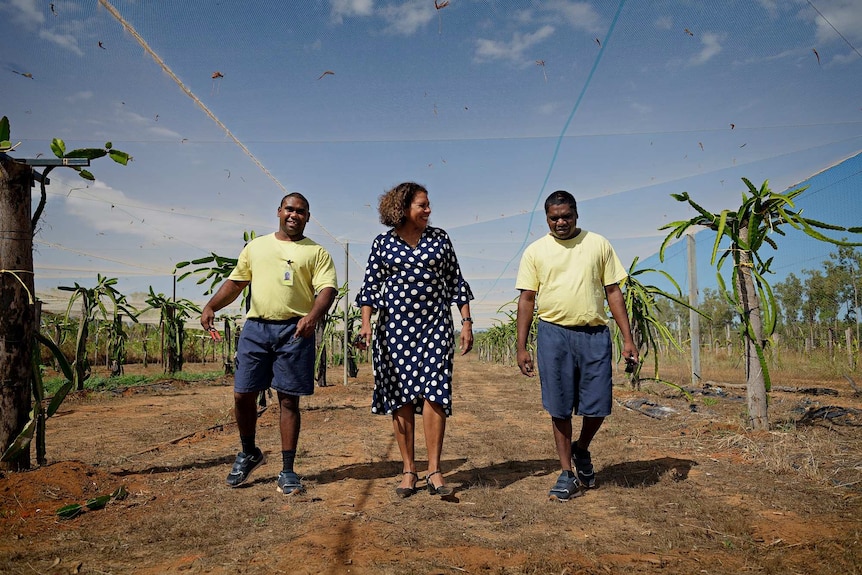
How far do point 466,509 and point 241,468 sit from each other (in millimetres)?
1382

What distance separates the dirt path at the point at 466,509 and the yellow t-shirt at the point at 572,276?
0.96m

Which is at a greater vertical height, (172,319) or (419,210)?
(419,210)

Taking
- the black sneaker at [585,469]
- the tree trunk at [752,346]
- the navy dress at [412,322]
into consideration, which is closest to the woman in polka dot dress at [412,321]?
the navy dress at [412,322]

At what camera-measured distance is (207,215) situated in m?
11.9

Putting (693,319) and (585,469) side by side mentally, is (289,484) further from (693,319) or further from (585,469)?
(693,319)

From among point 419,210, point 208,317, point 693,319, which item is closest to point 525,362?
point 419,210

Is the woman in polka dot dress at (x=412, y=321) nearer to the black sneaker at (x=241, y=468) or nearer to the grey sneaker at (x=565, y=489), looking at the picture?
the grey sneaker at (x=565, y=489)

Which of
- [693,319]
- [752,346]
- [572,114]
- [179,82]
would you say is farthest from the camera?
[693,319]

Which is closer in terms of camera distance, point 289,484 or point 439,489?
point 439,489

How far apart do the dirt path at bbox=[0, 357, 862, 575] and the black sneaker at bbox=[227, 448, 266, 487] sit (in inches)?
2.5

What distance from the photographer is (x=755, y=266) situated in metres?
4.57

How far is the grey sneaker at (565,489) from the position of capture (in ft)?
9.29

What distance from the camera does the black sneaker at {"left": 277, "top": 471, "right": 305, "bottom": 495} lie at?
2.99 m

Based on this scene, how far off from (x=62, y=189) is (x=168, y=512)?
1074 centimetres
